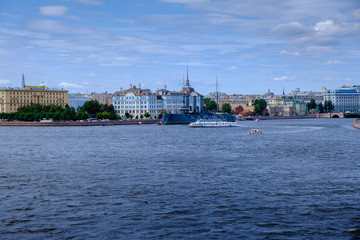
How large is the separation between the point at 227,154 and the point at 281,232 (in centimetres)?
1889

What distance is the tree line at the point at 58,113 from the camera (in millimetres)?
101750

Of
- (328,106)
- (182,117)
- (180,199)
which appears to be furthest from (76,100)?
Result: (180,199)

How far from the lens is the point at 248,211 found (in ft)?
47.7

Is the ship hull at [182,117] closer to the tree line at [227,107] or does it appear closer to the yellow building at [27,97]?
the yellow building at [27,97]

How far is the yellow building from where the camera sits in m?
124

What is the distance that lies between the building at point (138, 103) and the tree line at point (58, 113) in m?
20.0

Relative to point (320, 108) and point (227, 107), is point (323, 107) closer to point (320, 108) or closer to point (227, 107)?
point (320, 108)

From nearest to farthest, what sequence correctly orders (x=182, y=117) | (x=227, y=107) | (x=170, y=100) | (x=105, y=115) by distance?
(x=182, y=117)
(x=105, y=115)
(x=170, y=100)
(x=227, y=107)

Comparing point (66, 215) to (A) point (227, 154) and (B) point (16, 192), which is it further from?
(A) point (227, 154)

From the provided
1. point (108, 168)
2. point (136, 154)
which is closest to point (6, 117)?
point (136, 154)

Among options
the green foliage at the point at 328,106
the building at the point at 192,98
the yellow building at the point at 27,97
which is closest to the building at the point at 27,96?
the yellow building at the point at 27,97

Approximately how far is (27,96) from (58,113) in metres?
31.1

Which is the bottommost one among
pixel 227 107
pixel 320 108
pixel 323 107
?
pixel 320 108

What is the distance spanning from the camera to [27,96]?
128 metres
